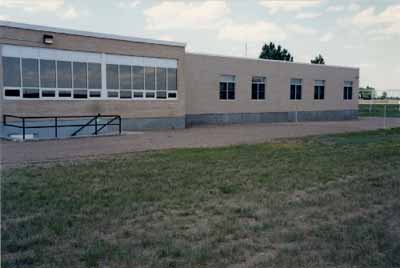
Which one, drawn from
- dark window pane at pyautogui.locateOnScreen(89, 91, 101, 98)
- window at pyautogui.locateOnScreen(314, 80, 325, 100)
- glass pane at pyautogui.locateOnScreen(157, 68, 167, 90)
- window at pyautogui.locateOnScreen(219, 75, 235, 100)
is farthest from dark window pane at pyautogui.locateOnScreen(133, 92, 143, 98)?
window at pyautogui.locateOnScreen(314, 80, 325, 100)

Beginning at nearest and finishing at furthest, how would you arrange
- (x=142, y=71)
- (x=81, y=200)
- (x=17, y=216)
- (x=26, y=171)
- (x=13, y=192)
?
(x=17, y=216) → (x=81, y=200) → (x=13, y=192) → (x=26, y=171) → (x=142, y=71)

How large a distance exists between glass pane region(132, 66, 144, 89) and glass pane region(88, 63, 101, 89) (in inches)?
95.3

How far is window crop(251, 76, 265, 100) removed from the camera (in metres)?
35.1

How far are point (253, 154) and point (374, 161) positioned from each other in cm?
367

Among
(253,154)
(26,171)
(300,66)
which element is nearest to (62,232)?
(26,171)

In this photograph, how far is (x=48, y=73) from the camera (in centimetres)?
2230

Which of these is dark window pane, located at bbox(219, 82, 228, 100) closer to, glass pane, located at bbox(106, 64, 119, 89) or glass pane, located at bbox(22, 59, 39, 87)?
glass pane, located at bbox(106, 64, 119, 89)

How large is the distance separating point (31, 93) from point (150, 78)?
7821 mm

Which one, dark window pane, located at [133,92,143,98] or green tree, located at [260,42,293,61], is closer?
dark window pane, located at [133,92,143,98]

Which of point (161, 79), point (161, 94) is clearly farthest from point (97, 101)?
point (161, 79)

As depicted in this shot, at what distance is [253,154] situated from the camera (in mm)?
13633

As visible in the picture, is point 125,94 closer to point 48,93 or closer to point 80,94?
point 80,94

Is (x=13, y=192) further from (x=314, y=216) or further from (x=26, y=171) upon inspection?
(x=314, y=216)

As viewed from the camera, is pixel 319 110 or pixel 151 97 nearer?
pixel 151 97
